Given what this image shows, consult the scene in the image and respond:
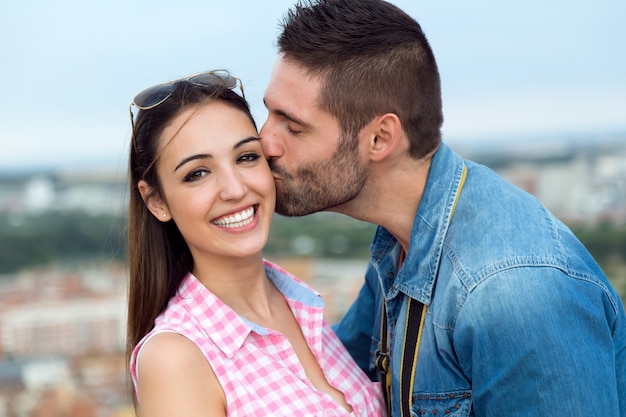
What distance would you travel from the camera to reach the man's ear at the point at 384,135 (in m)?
2.19

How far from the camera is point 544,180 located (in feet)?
81.9

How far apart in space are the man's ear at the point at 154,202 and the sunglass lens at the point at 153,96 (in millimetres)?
211

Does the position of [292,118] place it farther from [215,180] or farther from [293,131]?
[215,180]

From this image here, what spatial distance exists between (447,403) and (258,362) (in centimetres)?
49

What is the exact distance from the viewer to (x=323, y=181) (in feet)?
7.27

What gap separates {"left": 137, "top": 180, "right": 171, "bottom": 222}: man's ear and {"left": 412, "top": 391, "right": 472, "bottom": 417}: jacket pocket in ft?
2.75

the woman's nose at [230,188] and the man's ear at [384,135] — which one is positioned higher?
the man's ear at [384,135]

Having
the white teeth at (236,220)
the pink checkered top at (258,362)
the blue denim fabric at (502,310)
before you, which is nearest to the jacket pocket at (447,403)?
the blue denim fabric at (502,310)

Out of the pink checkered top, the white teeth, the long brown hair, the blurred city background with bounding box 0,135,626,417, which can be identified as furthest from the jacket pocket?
the blurred city background with bounding box 0,135,626,417

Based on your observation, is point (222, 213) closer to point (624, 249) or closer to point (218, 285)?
point (218, 285)

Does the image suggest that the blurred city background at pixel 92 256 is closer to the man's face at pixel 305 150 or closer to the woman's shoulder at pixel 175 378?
the man's face at pixel 305 150

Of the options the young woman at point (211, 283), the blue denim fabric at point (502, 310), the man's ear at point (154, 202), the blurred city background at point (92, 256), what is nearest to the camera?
the blue denim fabric at point (502, 310)

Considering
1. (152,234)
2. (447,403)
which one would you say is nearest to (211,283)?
(152,234)

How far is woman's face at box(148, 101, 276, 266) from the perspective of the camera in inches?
79.0
